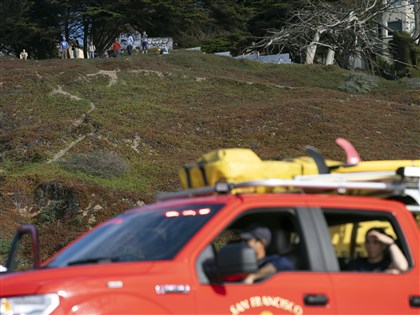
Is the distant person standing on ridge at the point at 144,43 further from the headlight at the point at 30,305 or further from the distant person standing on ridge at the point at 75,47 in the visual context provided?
the headlight at the point at 30,305

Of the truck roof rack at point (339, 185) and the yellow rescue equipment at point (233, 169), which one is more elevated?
the yellow rescue equipment at point (233, 169)

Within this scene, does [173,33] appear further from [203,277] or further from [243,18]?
[203,277]

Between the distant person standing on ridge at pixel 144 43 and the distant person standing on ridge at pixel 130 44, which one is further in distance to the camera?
the distant person standing on ridge at pixel 144 43

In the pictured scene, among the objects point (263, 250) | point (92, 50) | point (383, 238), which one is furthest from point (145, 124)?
point (92, 50)

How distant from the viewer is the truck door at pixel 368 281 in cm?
582

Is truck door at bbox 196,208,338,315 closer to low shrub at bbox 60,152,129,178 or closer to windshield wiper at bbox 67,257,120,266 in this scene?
windshield wiper at bbox 67,257,120,266

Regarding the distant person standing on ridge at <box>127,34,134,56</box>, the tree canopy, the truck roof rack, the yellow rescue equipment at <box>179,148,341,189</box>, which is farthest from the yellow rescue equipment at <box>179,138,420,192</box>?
the distant person standing on ridge at <box>127,34,134,56</box>

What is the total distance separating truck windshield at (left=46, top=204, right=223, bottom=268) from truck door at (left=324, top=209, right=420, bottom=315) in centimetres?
96

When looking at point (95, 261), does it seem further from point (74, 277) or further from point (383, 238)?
point (383, 238)

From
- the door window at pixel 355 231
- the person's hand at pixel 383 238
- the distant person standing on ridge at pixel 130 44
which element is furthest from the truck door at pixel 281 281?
the distant person standing on ridge at pixel 130 44

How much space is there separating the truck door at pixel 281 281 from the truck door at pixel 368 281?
5.2 inches

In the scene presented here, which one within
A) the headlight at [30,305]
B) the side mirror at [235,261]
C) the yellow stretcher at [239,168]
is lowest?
the headlight at [30,305]

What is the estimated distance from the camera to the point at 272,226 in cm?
615

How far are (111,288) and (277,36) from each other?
120 ft
